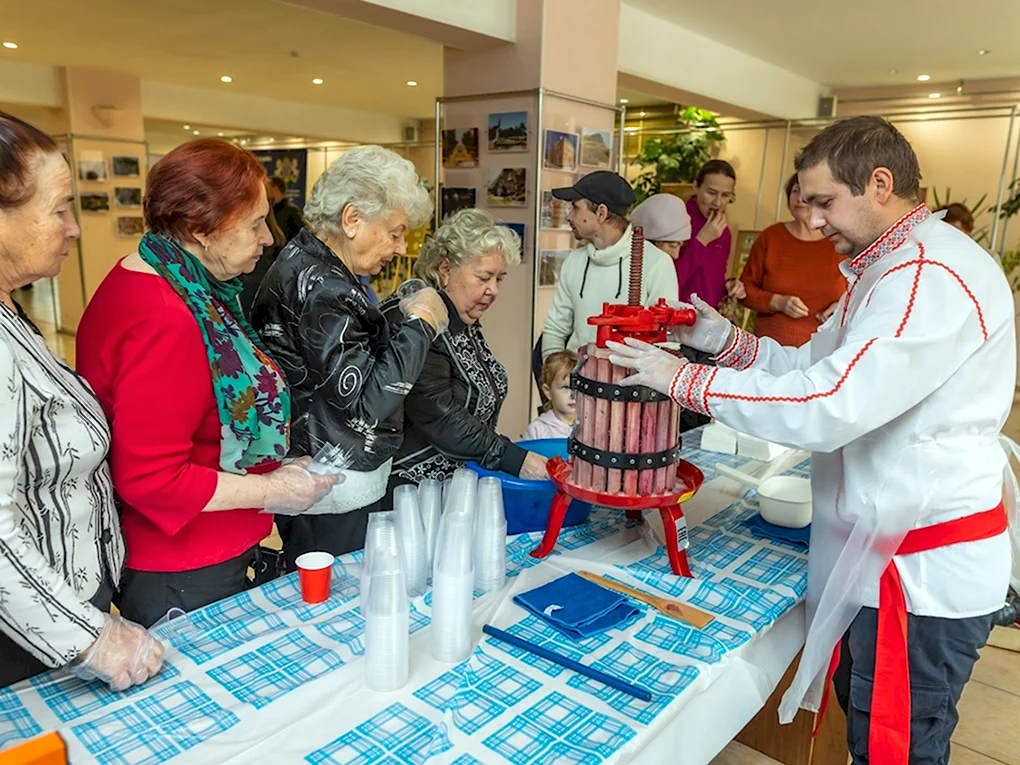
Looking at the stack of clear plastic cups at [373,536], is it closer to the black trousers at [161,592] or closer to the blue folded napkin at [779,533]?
the black trousers at [161,592]

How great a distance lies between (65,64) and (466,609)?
7.75 meters

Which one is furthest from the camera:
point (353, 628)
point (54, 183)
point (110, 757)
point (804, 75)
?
point (804, 75)

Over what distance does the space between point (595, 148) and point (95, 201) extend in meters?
5.68

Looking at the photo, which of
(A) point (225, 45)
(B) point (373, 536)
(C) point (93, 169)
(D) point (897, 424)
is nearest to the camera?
(B) point (373, 536)

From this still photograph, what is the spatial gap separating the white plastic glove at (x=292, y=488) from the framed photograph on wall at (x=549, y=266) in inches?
99.1

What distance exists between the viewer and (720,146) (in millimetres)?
7477

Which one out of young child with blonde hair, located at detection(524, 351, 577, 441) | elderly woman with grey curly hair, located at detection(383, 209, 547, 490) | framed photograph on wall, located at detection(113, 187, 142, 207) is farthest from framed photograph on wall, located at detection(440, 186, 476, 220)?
framed photograph on wall, located at detection(113, 187, 142, 207)

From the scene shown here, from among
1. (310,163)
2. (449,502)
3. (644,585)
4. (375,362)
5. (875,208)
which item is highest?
(310,163)

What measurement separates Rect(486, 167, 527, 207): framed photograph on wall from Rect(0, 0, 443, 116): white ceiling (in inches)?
57.0

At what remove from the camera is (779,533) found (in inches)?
64.4

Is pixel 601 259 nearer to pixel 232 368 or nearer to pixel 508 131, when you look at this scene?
pixel 508 131

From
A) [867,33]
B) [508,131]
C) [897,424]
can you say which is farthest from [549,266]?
[867,33]

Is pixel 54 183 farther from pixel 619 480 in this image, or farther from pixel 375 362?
pixel 619 480

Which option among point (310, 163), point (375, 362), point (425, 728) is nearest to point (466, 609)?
point (425, 728)
